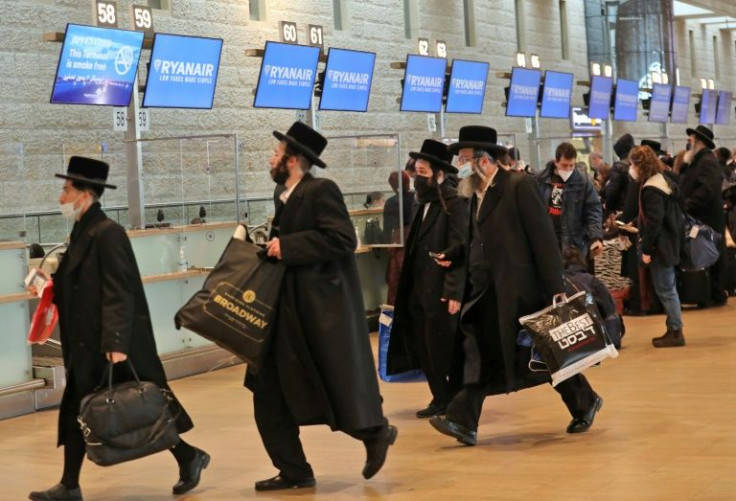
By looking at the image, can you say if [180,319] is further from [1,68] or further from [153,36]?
[1,68]

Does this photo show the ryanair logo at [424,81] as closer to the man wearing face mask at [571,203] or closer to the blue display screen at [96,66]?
the blue display screen at [96,66]

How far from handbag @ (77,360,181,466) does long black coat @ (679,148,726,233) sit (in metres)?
7.68

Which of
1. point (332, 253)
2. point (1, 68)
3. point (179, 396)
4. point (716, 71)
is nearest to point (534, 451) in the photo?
point (332, 253)

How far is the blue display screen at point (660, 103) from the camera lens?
25.7 m

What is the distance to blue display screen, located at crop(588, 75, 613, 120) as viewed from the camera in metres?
22.8

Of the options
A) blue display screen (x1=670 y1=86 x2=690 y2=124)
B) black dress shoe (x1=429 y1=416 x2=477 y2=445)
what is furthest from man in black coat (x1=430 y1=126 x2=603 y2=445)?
blue display screen (x1=670 y1=86 x2=690 y2=124)

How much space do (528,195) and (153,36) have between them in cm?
577

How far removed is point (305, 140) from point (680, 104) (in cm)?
2244

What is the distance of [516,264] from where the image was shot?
21.0 feet

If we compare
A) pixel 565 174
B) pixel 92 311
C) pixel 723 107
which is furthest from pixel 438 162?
pixel 723 107

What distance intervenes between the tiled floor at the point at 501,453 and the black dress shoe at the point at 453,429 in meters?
0.06

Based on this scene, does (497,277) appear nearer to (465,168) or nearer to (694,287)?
(465,168)

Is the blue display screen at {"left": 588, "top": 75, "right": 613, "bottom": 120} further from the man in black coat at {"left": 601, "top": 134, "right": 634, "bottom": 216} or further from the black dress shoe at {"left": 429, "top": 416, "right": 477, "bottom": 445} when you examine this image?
the black dress shoe at {"left": 429, "top": 416, "right": 477, "bottom": 445}

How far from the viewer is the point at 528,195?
21.1 feet
